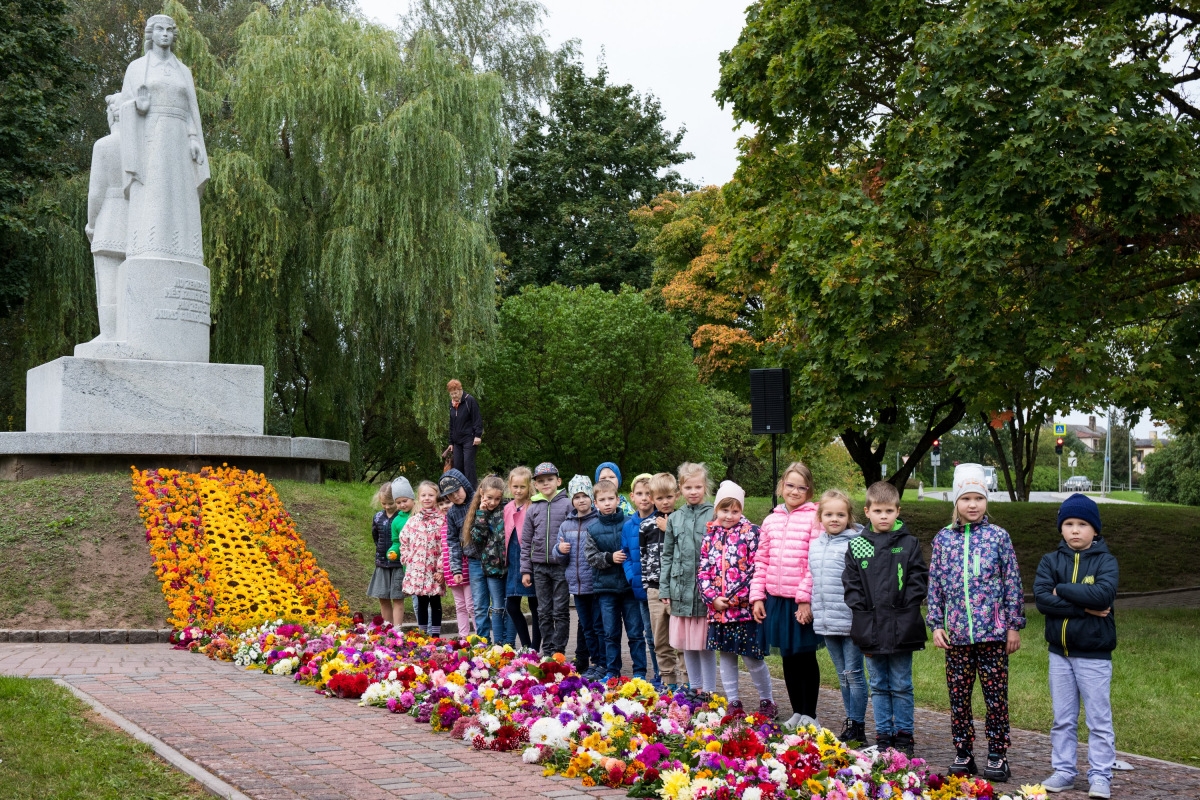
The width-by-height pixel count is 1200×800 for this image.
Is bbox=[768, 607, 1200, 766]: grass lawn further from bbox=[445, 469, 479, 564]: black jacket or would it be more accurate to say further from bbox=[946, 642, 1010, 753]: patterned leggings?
bbox=[445, 469, 479, 564]: black jacket

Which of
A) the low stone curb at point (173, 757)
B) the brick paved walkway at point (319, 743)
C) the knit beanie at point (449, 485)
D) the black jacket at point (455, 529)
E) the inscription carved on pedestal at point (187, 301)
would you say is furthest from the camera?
the inscription carved on pedestal at point (187, 301)

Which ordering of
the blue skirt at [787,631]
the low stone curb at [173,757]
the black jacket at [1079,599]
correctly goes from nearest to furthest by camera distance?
1. the low stone curb at [173,757]
2. the black jacket at [1079,599]
3. the blue skirt at [787,631]

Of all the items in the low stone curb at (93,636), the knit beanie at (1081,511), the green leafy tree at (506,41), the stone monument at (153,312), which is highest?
the green leafy tree at (506,41)

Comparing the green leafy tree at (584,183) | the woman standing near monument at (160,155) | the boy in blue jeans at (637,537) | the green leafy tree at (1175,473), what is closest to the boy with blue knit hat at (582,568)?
the boy in blue jeans at (637,537)

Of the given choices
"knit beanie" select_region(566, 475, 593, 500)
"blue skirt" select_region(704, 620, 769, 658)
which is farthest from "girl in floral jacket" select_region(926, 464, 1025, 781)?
"knit beanie" select_region(566, 475, 593, 500)

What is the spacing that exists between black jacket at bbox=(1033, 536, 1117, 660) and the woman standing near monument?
12758 millimetres

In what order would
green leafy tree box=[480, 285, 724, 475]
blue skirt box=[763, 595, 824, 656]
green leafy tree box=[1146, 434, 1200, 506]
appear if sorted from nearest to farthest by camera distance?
1. blue skirt box=[763, 595, 824, 656]
2. green leafy tree box=[480, 285, 724, 475]
3. green leafy tree box=[1146, 434, 1200, 506]

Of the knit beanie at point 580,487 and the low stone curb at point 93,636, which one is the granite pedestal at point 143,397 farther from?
the knit beanie at point 580,487

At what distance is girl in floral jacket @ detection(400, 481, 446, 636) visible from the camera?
444 inches

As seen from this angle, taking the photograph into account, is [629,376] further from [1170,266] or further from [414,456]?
[1170,266]

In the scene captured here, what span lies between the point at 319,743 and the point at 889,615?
331 centimetres

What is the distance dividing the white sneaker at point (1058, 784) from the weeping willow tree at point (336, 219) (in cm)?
1852

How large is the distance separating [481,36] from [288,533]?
29.9m

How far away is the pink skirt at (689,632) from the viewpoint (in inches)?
318
